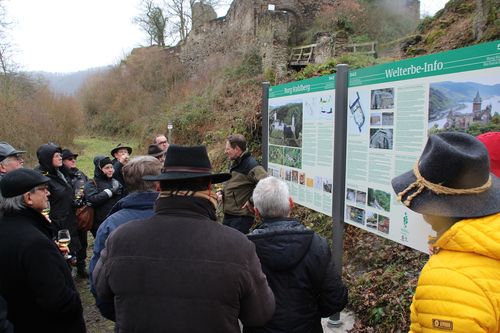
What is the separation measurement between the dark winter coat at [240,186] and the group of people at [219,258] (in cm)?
168

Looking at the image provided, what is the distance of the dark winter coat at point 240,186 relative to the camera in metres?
4.68

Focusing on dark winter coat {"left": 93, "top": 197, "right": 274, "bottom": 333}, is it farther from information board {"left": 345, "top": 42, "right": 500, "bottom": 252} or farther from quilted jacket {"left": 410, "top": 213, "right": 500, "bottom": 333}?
information board {"left": 345, "top": 42, "right": 500, "bottom": 252}

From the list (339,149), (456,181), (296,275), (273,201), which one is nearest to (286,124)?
(339,149)

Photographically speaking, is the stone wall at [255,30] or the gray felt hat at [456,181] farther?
the stone wall at [255,30]

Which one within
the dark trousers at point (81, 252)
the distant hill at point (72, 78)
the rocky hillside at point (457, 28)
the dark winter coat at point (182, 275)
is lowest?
the dark trousers at point (81, 252)

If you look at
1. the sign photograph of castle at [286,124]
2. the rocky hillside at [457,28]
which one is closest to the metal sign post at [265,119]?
the sign photograph of castle at [286,124]

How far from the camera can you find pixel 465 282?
1.26 m

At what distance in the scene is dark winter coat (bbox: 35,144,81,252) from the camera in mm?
5020

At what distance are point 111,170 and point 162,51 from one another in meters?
29.6

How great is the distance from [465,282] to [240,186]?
3.55 m

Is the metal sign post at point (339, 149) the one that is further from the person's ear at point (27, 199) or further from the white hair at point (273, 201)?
the person's ear at point (27, 199)

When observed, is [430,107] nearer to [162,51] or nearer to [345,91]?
[345,91]

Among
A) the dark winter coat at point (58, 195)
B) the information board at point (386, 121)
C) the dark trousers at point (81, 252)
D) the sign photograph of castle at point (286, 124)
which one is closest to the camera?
the information board at point (386, 121)

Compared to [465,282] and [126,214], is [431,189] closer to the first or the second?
[465,282]
